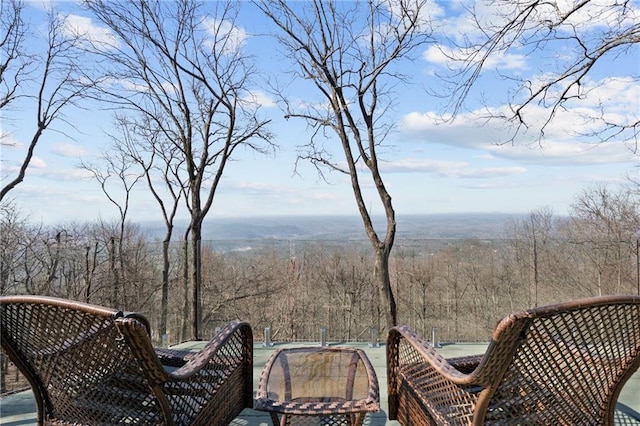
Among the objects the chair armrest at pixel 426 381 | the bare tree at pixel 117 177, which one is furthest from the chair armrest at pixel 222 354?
the bare tree at pixel 117 177

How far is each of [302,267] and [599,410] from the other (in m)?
4.18

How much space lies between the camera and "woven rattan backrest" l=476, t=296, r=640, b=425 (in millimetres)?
1391

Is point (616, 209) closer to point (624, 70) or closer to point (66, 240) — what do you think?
point (624, 70)

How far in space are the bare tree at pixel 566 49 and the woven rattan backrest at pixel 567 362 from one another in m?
4.03

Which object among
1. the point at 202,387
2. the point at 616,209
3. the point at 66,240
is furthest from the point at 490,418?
the point at 616,209

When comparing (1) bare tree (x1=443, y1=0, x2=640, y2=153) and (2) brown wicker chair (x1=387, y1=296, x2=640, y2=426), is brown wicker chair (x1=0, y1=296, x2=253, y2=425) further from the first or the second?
(1) bare tree (x1=443, y1=0, x2=640, y2=153)

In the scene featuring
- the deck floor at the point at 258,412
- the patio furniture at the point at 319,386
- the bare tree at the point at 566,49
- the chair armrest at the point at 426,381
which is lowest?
the deck floor at the point at 258,412

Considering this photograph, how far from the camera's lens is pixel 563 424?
1.68 metres

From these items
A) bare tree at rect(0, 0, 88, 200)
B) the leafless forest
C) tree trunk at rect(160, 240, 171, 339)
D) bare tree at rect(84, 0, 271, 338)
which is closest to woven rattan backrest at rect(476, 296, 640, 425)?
the leafless forest

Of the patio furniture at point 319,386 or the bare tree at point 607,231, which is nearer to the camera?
the patio furniture at point 319,386

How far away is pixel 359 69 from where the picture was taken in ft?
18.6

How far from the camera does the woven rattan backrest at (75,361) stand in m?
1.45

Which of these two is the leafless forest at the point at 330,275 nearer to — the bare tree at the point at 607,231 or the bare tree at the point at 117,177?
the bare tree at the point at 607,231

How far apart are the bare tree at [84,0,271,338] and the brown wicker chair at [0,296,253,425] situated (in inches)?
173
